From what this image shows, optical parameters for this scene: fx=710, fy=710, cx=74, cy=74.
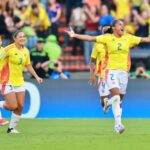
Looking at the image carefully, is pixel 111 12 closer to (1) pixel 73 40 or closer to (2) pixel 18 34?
(1) pixel 73 40

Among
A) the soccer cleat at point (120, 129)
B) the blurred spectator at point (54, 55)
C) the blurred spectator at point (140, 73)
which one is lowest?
the blurred spectator at point (140, 73)

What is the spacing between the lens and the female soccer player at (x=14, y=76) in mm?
14883

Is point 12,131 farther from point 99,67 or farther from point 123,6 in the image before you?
point 123,6

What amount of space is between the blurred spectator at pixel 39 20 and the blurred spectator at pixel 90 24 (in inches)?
50.2

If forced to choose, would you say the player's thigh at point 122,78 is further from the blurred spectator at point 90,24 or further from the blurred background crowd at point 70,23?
the blurred spectator at point 90,24

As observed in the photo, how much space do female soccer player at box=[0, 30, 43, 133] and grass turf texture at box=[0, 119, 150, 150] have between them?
1.74 ft

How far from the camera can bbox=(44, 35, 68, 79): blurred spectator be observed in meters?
21.7

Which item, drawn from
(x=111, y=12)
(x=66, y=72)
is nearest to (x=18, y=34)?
(x=66, y=72)

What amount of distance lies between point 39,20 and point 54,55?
5.26 feet

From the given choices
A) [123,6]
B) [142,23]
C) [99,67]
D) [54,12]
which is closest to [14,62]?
[99,67]

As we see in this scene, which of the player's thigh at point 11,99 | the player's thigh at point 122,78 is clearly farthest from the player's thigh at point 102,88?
the player's thigh at point 11,99

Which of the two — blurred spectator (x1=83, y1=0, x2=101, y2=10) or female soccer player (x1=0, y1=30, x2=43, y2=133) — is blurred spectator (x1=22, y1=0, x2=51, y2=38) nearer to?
blurred spectator (x1=83, y1=0, x2=101, y2=10)

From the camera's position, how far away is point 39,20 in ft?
76.7

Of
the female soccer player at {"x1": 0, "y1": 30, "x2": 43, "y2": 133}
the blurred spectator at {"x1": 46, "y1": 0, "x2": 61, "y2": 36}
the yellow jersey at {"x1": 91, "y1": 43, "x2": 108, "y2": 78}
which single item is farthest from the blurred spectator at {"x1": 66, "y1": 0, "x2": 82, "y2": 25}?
the female soccer player at {"x1": 0, "y1": 30, "x2": 43, "y2": 133}
